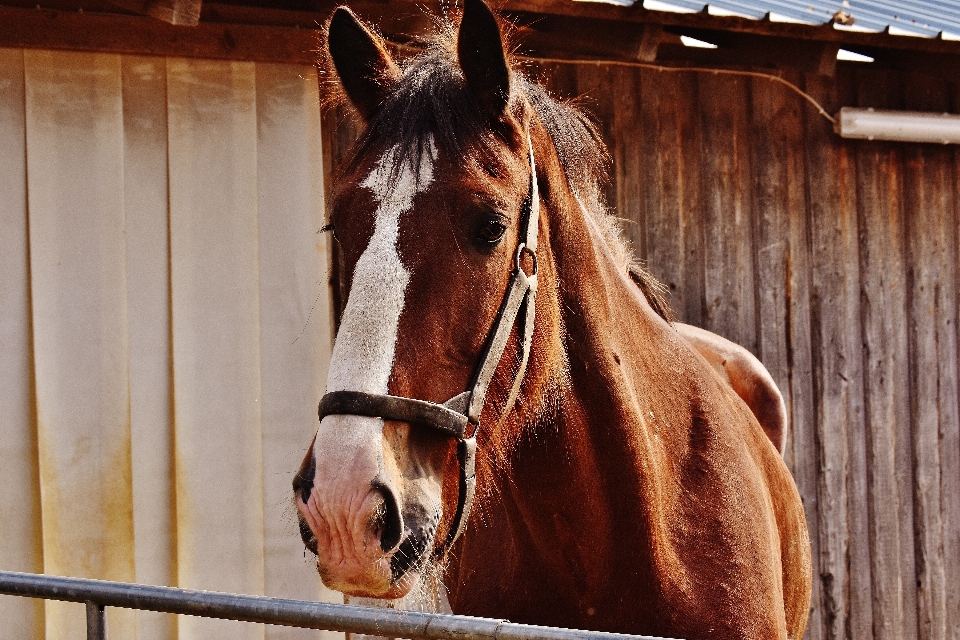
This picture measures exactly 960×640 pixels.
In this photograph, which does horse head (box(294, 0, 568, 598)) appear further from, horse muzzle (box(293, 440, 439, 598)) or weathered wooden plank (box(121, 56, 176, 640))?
weathered wooden plank (box(121, 56, 176, 640))

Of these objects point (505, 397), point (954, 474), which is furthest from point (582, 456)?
point (954, 474)

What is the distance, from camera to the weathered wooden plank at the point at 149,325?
3.44 m

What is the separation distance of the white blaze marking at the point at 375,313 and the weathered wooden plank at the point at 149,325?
206 cm

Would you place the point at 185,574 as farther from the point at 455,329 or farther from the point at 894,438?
the point at 894,438

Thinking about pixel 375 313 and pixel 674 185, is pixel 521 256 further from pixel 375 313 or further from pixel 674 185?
pixel 674 185

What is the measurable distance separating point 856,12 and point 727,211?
40.9 inches

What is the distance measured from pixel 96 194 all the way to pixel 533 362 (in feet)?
7.37

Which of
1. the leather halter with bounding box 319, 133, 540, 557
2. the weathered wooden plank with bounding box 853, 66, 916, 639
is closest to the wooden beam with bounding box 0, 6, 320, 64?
the leather halter with bounding box 319, 133, 540, 557

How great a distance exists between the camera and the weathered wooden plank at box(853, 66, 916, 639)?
14.8 feet

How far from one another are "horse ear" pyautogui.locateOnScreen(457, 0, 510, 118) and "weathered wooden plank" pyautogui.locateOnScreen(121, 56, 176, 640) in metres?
2.04

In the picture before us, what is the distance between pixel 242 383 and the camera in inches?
140

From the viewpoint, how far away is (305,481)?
4.86ft

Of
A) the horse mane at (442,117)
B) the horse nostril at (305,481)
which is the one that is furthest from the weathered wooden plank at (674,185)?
the horse nostril at (305,481)

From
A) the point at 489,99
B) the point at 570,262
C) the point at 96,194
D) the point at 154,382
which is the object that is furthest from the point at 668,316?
the point at 96,194
